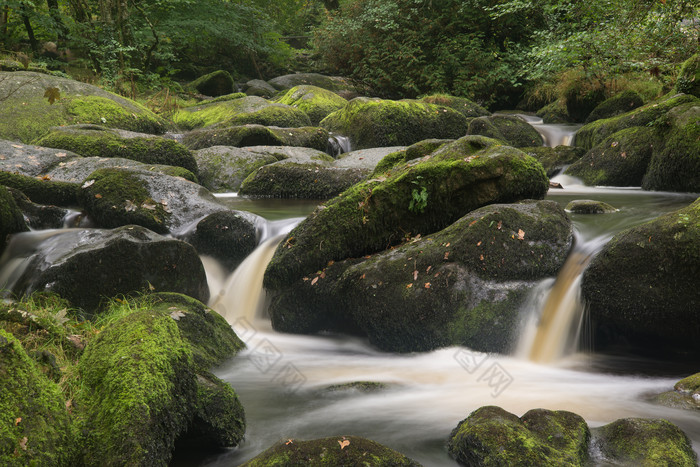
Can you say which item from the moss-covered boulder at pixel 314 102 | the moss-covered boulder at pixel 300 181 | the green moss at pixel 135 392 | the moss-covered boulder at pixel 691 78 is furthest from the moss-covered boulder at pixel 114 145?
the moss-covered boulder at pixel 691 78

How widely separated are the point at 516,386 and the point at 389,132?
9.33 m

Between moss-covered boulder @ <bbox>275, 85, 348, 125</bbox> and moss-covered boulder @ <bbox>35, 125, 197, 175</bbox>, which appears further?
moss-covered boulder @ <bbox>275, 85, 348, 125</bbox>

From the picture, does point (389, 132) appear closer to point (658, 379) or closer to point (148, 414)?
point (658, 379)

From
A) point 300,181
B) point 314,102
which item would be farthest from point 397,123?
point 314,102

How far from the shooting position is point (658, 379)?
162 inches

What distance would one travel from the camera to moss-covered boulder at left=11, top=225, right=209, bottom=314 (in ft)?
16.6

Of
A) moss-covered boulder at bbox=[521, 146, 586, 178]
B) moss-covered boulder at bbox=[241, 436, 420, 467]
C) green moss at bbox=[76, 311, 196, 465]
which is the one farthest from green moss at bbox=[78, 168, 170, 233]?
moss-covered boulder at bbox=[521, 146, 586, 178]

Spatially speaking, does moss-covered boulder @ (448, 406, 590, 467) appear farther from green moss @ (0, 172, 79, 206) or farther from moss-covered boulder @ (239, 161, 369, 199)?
moss-covered boulder @ (239, 161, 369, 199)

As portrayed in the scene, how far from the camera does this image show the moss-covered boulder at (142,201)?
21.9ft

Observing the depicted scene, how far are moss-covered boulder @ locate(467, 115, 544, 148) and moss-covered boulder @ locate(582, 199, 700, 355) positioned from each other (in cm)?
838

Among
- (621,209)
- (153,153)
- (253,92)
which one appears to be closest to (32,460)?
(621,209)

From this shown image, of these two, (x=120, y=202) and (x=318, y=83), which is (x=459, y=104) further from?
(x=120, y=202)

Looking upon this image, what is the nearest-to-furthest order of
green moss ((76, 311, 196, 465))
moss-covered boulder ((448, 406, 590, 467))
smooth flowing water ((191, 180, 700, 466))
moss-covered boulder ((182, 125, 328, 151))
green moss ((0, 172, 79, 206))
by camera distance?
1. green moss ((76, 311, 196, 465))
2. moss-covered boulder ((448, 406, 590, 467))
3. smooth flowing water ((191, 180, 700, 466))
4. green moss ((0, 172, 79, 206))
5. moss-covered boulder ((182, 125, 328, 151))

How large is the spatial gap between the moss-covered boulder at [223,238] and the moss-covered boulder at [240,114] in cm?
768
